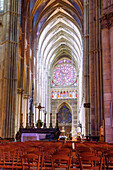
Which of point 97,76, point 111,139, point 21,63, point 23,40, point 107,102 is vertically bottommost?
point 111,139

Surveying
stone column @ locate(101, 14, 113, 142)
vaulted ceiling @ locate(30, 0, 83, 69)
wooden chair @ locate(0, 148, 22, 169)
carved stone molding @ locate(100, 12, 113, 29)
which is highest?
vaulted ceiling @ locate(30, 0, 83, 69)

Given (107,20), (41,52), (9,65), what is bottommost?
(107,20)

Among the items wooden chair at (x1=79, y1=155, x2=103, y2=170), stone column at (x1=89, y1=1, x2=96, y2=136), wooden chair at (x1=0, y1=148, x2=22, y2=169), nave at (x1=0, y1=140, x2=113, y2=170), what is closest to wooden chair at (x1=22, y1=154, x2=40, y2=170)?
nave at (x1=0, y1=140, x2=113, y2=170)

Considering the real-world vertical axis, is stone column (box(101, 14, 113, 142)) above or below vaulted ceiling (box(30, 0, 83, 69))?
below

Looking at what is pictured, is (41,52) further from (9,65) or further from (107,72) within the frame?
(107,72)

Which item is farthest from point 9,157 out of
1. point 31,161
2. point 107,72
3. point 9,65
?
point 9,65

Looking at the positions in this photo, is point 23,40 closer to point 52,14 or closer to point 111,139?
point 52,14

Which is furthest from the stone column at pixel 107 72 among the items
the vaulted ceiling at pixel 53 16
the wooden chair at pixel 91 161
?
the vaulted ceiling at pixel 53 16

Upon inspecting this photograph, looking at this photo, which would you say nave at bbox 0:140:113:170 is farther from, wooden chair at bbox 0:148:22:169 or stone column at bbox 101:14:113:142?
stone column at bbox 101:14:113:142

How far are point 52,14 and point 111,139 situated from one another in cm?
3694

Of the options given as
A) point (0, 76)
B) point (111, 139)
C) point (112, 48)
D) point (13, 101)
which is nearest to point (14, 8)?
point (0, 76)

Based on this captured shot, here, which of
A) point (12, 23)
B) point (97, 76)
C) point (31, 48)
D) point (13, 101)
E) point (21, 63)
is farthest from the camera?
point (31, 48)

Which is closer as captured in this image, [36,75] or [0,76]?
[0,76]

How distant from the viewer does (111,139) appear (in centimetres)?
1223
